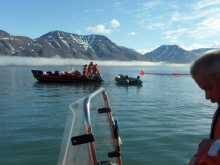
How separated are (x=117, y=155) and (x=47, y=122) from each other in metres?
7.32

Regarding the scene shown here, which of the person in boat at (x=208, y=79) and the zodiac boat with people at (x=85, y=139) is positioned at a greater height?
the person in boat at (x=208, y=79)

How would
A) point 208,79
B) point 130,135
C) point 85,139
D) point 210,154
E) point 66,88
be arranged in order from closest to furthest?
point 210,154 → point 208,79 → point 85,139 → point 130,135 → point 66,88

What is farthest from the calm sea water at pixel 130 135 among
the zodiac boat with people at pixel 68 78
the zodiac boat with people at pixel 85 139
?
the zodiac boat with people at pixel 68 78

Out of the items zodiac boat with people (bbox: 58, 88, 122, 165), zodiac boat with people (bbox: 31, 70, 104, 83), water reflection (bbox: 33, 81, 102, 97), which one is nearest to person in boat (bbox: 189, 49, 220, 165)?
zodiac boat with people (bbox: 58, 88, 122, 165)

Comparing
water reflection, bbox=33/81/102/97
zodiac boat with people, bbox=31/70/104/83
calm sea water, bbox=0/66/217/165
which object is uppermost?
zodiac boat with people, bbox=31/70/104/83

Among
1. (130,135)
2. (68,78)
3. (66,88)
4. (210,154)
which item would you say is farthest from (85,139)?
(68,78)

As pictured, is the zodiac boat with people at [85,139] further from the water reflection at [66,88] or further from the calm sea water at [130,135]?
the water reflection at [66,88]

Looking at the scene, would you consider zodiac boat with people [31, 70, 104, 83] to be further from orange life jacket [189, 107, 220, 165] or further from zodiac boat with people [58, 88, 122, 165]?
orange life jacket [189, 107, 220, 165]

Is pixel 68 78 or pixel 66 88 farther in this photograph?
pixel 68 78

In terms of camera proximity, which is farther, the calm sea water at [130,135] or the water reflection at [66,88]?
the water reflection at [66,88]

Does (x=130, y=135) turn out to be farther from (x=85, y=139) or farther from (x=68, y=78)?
(x=68, y=78)

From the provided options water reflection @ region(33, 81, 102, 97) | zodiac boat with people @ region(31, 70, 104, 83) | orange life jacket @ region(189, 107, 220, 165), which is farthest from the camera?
zodiac boat with people @ region(31, 70, 104, 83)

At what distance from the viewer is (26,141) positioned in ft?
23.5

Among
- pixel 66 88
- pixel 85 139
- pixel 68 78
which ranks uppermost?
pixel 85 139
